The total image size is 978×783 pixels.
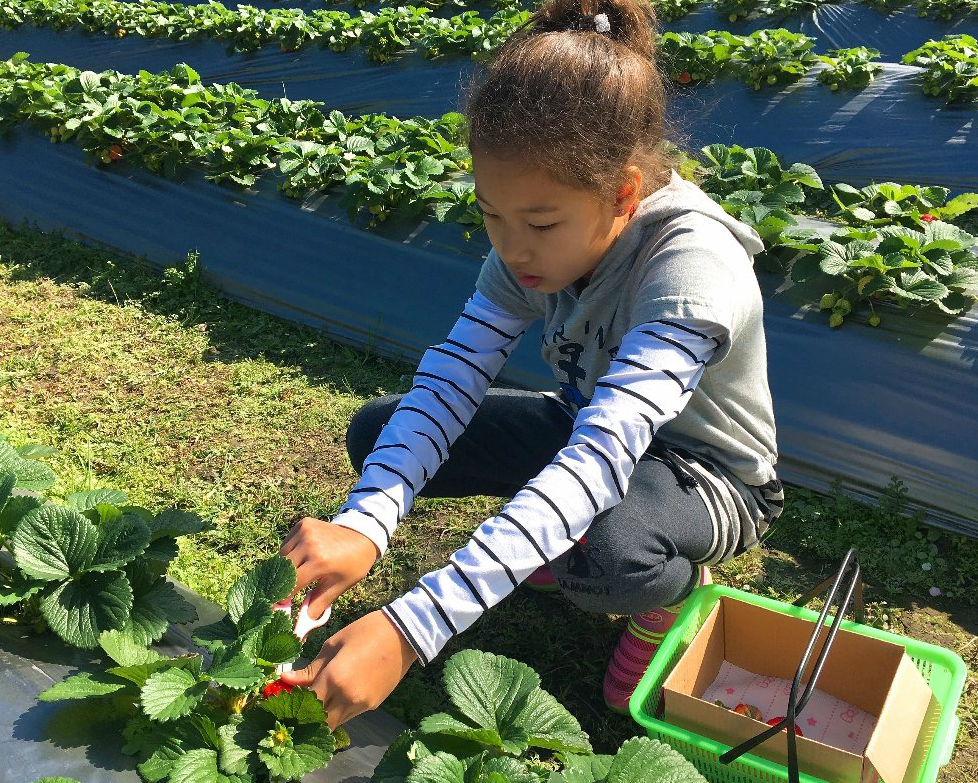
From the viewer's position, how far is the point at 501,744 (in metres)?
1.24

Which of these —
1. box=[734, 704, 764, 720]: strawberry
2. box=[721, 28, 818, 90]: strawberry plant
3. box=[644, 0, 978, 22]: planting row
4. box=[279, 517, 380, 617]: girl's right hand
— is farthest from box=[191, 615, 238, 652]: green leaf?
box=[644, 0, 978, 22]: planting row

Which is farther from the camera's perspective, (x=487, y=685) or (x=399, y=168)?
(x=399, y=168)

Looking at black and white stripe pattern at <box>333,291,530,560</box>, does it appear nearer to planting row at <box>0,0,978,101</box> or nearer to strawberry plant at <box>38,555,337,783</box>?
strawberry plant at <box>38,555,337,783</box>

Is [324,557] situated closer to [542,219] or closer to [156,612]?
[156,612]

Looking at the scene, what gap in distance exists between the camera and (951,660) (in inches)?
60.9

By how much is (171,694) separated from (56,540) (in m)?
0.40

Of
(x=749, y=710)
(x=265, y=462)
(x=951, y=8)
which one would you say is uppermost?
(x=951, y=8)

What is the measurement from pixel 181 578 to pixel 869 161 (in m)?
3.88

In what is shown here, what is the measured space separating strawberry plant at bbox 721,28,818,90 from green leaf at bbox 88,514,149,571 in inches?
164

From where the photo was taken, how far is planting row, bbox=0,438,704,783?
1224 mm

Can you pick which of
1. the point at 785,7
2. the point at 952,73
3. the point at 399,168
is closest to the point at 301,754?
the point at 399,168

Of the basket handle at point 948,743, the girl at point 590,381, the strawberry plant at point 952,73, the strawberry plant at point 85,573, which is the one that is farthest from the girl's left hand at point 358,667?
the strawberry plant at point 952,73

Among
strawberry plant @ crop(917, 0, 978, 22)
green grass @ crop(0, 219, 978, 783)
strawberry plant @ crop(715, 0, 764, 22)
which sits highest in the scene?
strawberry plant @ crop(917, 0, 978, 22)

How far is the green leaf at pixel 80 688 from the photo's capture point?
1.30 metres
